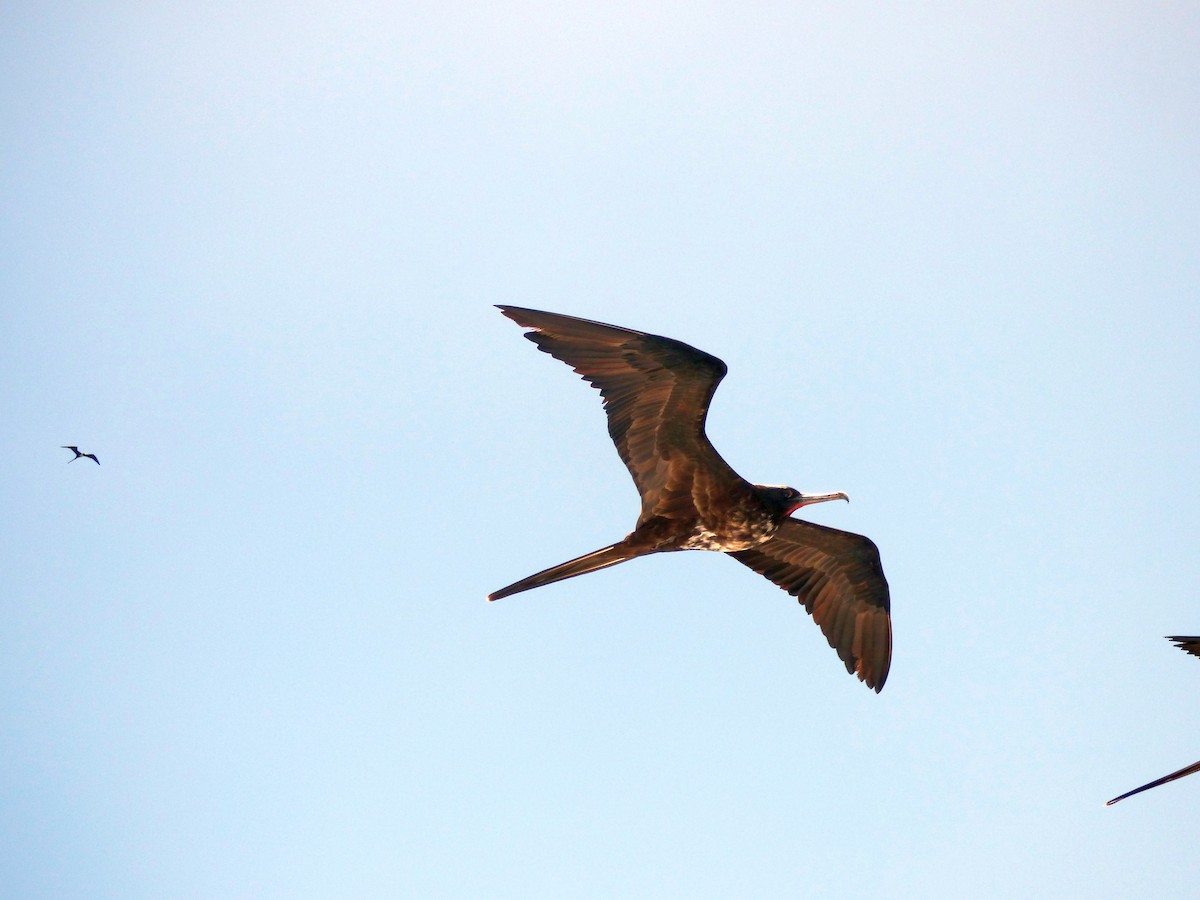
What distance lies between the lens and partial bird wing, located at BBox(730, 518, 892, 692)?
382 inches

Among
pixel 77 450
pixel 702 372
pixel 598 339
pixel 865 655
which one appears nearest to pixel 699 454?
pixel 702 372

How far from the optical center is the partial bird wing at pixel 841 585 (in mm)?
9703

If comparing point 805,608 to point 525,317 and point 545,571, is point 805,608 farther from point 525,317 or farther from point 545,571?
point 525,317

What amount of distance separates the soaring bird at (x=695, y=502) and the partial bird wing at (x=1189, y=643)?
2.79 meters

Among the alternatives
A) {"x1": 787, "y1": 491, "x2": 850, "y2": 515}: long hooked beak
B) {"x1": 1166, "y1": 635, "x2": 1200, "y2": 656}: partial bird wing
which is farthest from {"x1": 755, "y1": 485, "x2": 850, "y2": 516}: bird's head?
{"x1": 1166, "y1": 635, "x2": 1200, "y2": 656}: partial bird wing

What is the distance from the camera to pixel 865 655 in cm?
983

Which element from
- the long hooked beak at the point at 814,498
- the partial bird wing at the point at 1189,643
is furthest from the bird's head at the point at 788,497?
the partial bird wing at the point at 1189,643

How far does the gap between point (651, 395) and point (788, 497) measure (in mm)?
1556

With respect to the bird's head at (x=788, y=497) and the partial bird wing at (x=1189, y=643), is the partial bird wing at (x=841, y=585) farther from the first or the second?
the partial bird wing at (x=1189, y=643)

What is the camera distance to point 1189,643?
6883 millimetres

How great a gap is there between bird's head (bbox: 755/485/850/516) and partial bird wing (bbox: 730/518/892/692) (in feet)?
1.93

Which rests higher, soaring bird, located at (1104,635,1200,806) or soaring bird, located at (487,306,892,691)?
soaring bird, located at (487,306,892,691)

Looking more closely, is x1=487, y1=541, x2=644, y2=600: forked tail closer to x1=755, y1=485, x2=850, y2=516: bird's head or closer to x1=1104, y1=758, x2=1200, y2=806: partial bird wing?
A: x1=755, y1=485, x2=850, y2=516: bird's head

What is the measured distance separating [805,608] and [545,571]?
129 inches
